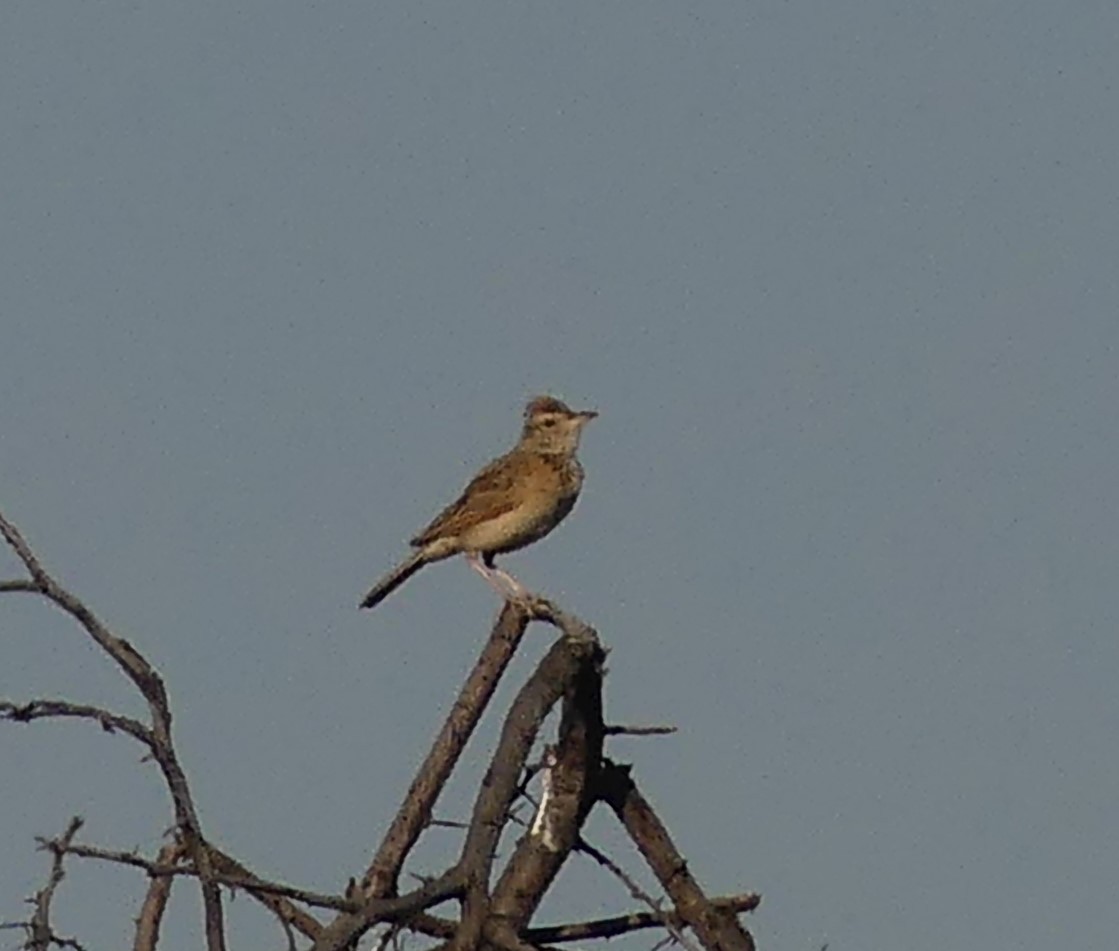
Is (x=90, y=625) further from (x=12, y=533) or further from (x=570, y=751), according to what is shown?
(x=570, y=751)

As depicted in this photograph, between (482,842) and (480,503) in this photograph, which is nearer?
(482,842)

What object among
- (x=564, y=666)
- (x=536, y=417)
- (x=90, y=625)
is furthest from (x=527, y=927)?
(x=536, y=417)

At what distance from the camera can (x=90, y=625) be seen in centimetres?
686

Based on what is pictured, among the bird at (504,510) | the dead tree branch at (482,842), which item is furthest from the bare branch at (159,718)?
the bird at (504,510)

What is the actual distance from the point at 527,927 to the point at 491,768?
1.43 ft

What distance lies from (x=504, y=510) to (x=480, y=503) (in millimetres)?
161

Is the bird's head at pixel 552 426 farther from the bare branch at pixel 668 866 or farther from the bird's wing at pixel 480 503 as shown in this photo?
the bare branch at pixel 668 866

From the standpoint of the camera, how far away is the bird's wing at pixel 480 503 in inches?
628

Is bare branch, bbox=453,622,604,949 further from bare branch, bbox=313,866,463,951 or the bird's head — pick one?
the bird's head

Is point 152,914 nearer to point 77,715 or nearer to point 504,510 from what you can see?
point 77,715

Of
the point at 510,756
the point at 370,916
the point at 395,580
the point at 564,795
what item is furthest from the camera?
the point at 395,580

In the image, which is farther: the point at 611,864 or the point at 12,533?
the point at 611,864

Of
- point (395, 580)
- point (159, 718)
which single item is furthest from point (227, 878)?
point (395, 580)

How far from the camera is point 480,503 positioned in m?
16.1
